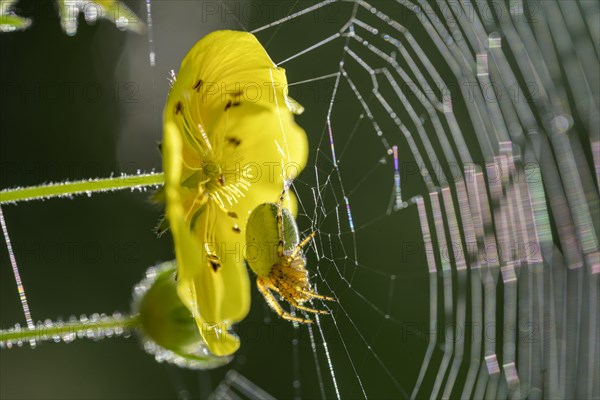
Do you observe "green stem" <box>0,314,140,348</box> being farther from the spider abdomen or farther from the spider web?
the spider web

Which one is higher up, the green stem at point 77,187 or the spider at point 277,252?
the green stem at point 77,187

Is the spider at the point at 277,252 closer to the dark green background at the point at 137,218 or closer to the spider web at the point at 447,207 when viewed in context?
the spider web at the point at 447,207

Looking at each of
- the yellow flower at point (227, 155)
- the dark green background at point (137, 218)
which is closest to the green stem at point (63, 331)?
the yellow flower at point (227, 155)

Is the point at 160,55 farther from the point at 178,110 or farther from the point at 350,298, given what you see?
the point at 178,110

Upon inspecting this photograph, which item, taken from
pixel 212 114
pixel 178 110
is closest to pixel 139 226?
pixel 212 114

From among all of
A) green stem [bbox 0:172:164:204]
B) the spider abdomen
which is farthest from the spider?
green stem [bbox 0:172:164:204]

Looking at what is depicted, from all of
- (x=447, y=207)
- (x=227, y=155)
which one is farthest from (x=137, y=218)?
(x=227, y=155)
